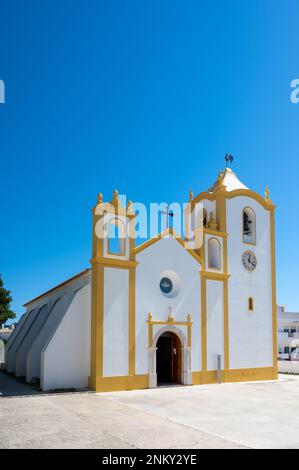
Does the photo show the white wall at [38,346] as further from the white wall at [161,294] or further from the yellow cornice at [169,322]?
the yellow cornice at [169,322]

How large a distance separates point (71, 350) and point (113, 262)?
4337 mm

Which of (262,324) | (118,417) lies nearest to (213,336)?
(262,324)

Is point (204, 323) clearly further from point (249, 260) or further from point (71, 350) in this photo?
point (71, 350)

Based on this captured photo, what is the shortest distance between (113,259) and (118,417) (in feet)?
28.3

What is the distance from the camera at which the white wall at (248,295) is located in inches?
992

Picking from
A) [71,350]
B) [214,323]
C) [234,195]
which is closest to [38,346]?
[71,350]

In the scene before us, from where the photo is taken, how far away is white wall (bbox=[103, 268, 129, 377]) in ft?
66.1

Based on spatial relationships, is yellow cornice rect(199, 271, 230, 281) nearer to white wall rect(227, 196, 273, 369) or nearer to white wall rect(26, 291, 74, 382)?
white wall rect(227, 196, 273, 369)

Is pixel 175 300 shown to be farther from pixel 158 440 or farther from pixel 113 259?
pixel 158 440

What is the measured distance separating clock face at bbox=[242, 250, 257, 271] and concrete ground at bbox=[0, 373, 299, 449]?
25.3ft

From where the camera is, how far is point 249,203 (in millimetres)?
27047

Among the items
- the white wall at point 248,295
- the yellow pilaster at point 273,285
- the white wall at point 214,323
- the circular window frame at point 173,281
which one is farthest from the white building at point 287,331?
the circular window frame at point 173,281

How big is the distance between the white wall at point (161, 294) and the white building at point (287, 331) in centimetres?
2669
